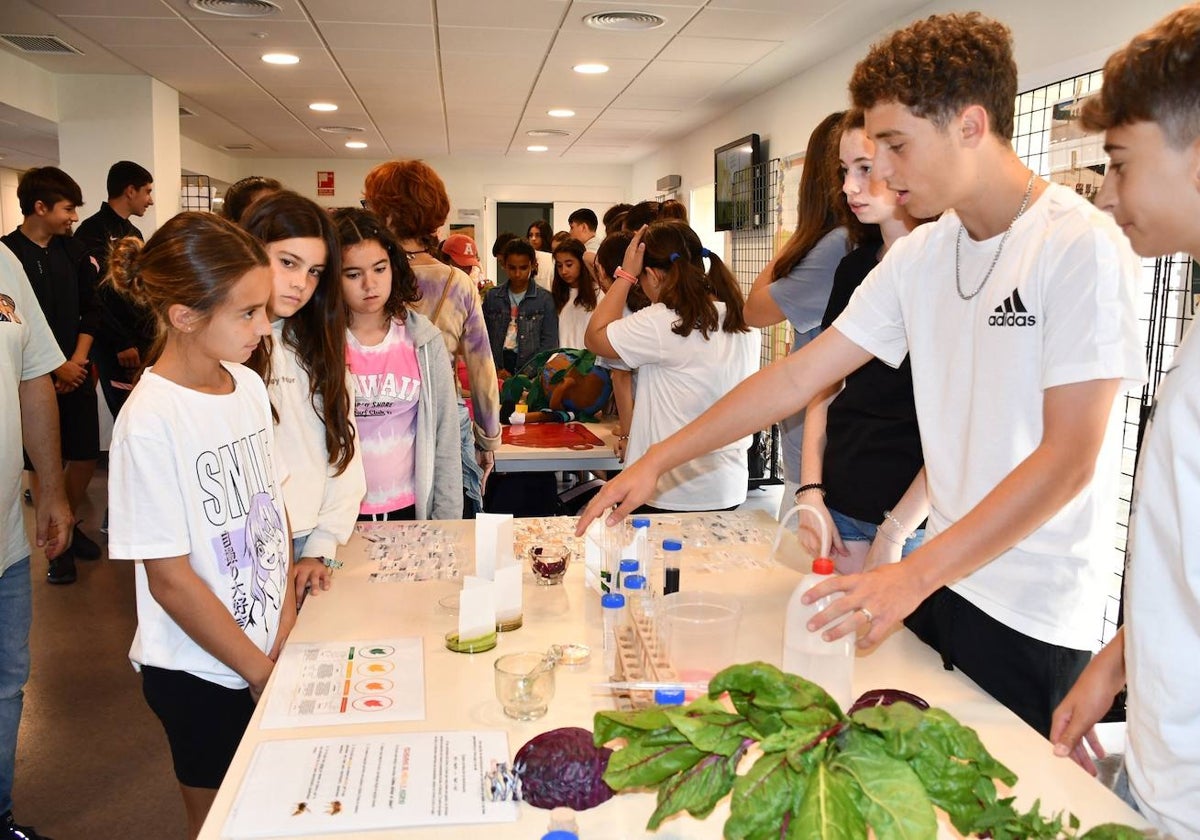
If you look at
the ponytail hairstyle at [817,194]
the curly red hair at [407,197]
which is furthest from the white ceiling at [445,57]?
the ponytail hairstyle at [817,194]

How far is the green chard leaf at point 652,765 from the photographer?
0.71 meters

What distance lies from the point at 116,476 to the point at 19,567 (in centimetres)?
91

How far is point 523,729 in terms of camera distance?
1.22 metres

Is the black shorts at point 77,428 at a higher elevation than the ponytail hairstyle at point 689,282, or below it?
below

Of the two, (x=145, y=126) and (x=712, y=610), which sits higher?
(x=145, y=126)

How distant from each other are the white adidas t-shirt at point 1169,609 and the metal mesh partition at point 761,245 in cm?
469

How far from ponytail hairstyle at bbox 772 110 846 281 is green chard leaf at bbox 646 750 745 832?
1.94m

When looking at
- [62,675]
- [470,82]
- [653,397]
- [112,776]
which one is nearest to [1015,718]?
[653,397]

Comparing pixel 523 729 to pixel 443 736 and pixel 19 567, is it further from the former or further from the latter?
pixel 19 567

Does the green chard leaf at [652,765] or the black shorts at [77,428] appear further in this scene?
the black shorts at [77,428]

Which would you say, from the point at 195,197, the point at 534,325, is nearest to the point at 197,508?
the point at 534,325

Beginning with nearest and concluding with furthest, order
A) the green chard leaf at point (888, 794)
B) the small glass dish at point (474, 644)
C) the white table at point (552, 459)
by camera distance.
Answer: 1. the green chard leaf at point (888, 794)
2. the small glass dish at point (474, 644)
3. the white table at point (552, 459)

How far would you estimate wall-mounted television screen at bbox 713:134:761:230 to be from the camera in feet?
21.8

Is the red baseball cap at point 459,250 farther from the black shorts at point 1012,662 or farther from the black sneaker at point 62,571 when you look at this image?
the black shorts at point 1012,662
